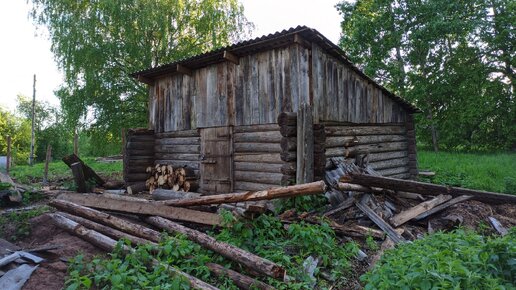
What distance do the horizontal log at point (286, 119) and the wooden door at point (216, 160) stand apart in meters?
2.39

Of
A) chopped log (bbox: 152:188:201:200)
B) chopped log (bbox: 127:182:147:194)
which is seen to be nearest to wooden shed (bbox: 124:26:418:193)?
chopped log (bbox: 127:182:147:194)

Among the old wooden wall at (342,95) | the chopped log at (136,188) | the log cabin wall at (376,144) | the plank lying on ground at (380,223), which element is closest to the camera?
the plank lying on ground at (380,223)

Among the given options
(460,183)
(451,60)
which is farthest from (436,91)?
(460,183)

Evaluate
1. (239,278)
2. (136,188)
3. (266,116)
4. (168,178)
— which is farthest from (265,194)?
(136,188)

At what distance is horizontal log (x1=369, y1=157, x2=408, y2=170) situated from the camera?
437 inches

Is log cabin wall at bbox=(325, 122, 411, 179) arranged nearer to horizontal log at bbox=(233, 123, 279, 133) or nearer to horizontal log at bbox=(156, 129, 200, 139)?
horizontal log at bbox=(233, 123, 279, 133)

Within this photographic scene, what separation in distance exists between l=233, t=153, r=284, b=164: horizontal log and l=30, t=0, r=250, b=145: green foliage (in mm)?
11632

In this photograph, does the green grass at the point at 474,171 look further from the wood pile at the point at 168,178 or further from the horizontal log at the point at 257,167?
the wood pile at the point at 168,178

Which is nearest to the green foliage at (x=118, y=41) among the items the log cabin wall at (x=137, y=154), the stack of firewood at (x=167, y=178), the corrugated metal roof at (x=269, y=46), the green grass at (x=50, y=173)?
the green grass at (x=50, y=173)

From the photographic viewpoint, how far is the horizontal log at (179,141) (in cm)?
1120

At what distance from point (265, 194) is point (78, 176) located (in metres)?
8.40

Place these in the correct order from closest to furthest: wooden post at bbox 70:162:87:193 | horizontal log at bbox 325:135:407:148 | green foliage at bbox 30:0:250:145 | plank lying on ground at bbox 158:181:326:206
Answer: plank lying on ground at bbox 158:181:326:206 → horizontal log at bbox 325:135:407:148 → wooden post at bbox 70:162:87:193 → green foliage at bbox 30:0:250:145

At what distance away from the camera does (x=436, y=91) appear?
2020 centimetres

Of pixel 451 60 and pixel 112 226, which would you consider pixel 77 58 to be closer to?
pixel 112 226
